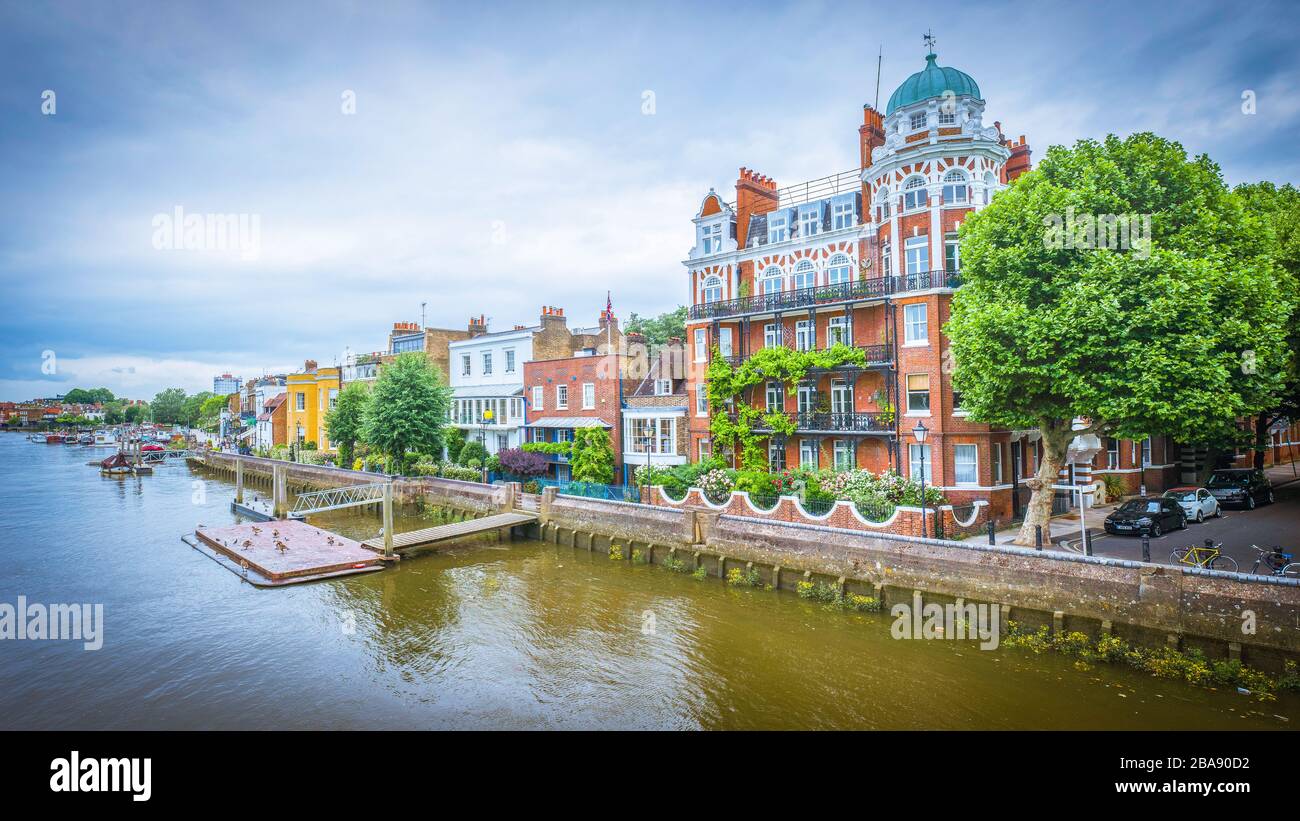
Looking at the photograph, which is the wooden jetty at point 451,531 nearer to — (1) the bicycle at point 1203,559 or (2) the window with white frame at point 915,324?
(2) the window with white frame at point 915,324

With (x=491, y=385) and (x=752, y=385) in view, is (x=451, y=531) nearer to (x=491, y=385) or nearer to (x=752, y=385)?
(x=752, y=385)

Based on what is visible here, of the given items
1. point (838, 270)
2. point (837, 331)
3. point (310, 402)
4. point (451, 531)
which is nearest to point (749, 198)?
point (838, 270)

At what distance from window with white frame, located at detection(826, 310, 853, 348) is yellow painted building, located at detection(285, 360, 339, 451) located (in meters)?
Result: 47.2

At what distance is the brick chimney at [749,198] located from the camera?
32812 mm

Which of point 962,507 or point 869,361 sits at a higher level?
point 869,361

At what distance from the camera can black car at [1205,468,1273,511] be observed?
2672cm

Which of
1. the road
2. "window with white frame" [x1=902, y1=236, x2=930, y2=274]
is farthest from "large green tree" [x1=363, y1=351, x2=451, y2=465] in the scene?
the road

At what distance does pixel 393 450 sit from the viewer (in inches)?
1582

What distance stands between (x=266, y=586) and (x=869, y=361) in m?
23.6

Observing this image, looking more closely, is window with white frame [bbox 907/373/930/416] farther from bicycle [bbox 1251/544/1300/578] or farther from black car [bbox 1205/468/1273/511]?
black car [bbox 1205/468/1273/511]

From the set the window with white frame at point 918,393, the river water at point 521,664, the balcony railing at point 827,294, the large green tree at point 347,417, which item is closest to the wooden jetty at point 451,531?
the river water at point 521,664
